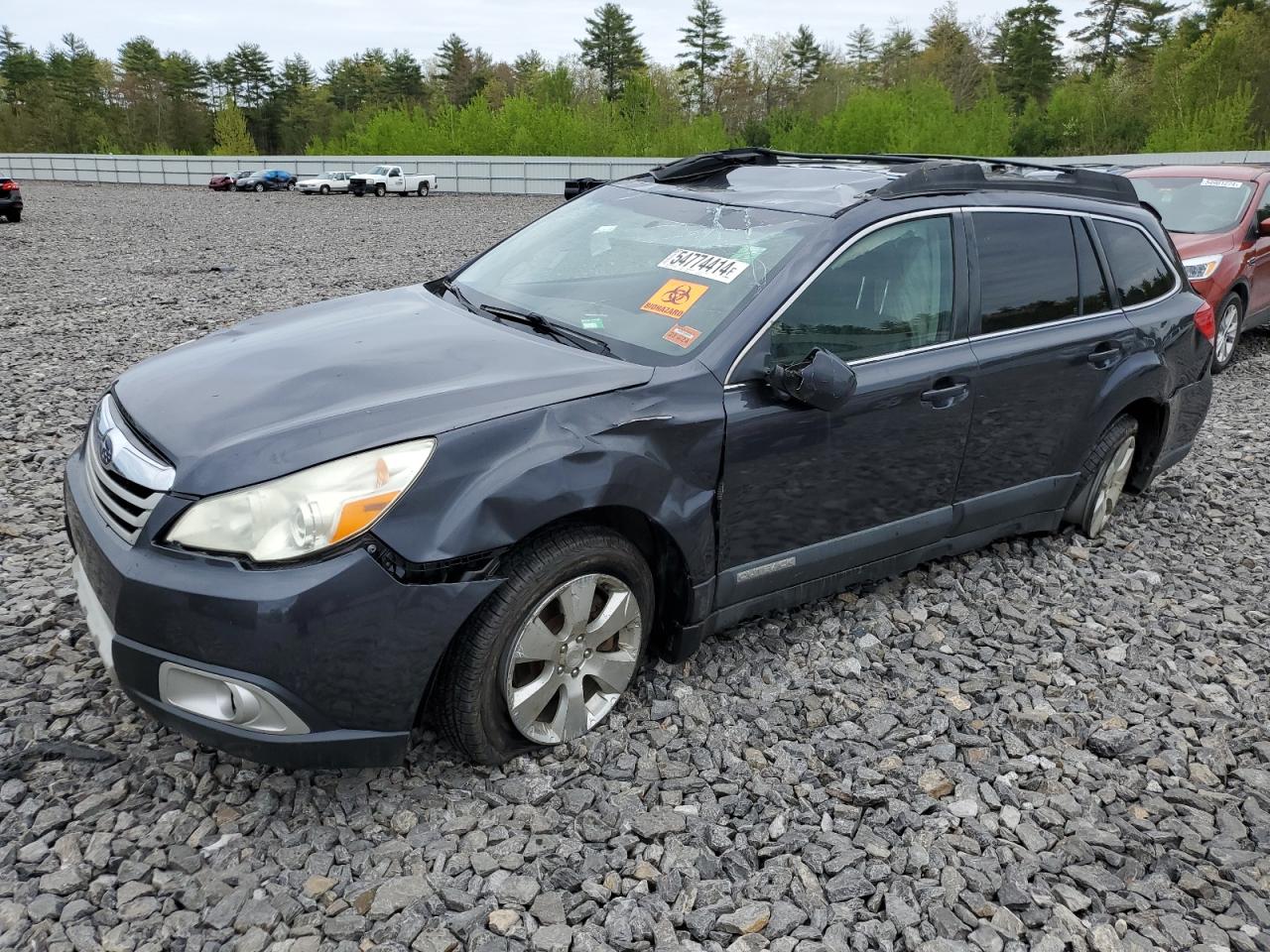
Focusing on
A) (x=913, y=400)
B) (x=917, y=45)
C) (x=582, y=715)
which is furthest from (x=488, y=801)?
(x=917, y=45)

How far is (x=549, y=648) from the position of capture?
9.55 ft

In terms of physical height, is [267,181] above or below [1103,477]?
below

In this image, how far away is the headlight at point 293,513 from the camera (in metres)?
2.46

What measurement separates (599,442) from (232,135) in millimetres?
73505

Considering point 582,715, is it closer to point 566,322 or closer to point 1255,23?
point 566,322

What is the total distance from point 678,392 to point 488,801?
1.34m

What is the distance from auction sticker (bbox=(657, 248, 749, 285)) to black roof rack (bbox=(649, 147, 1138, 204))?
2.09 ft

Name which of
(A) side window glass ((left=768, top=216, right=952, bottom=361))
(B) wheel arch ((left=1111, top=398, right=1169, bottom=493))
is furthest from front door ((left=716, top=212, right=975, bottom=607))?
(B) wheel arch ((left=1111, top=398, right=1169, bottom=493))

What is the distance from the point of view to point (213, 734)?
8.25 feet

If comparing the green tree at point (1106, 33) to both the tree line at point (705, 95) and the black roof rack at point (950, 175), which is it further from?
the black roof rack at point (950, 175)

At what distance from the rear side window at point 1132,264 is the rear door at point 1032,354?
0.13m

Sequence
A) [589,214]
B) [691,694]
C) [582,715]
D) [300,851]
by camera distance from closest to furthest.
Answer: [300,851]
[582,715]
[691,694]
[589,214]

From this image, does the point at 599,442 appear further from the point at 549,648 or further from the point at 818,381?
the point at 818,381

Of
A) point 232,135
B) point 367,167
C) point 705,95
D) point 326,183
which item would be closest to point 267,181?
point 367,167
